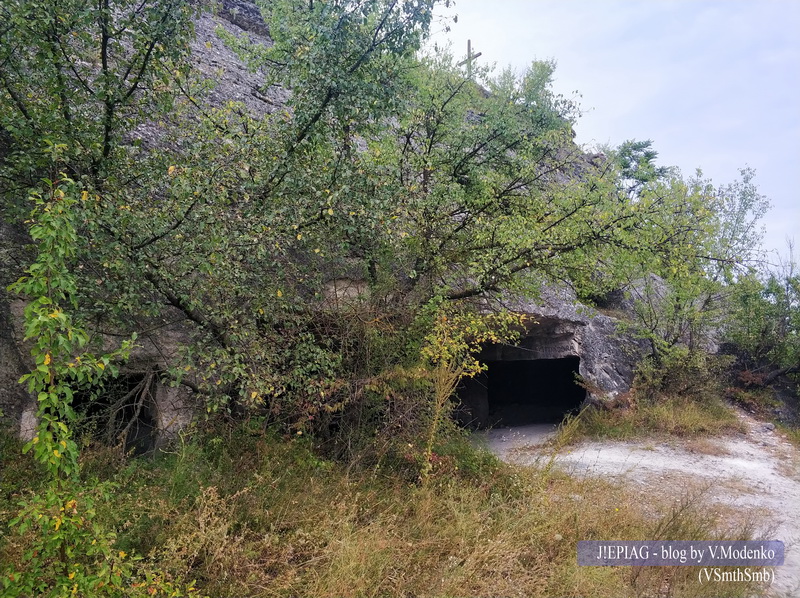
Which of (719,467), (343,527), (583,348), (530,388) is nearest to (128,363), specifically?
(343,527)

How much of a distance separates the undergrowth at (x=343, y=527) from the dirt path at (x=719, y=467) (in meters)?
1.00

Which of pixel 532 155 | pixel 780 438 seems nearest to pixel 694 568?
pixel 532 155

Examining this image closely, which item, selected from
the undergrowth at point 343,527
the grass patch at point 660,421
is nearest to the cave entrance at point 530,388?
the grass patch at point 660,421

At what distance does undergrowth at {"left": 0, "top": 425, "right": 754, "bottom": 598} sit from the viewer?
359 centimetres

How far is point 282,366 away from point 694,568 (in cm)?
430

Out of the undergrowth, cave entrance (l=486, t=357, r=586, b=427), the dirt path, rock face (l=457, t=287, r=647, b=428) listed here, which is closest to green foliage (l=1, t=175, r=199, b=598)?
the undergrowth

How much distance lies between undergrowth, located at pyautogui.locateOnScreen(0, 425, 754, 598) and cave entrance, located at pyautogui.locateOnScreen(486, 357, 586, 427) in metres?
9.43

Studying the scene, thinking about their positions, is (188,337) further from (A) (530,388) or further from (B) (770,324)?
(B) (770,324)

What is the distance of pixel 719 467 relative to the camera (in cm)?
852

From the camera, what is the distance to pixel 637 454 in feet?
29.7

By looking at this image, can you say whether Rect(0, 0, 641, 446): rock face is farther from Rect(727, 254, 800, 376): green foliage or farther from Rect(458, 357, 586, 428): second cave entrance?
Rect(727, 254, 800, 376): green foliage

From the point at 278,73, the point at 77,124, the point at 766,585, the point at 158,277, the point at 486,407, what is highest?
the point at 278,73

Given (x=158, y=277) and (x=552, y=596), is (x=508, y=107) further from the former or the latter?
(x=552, y=596)

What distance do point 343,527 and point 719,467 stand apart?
7.53 metres
